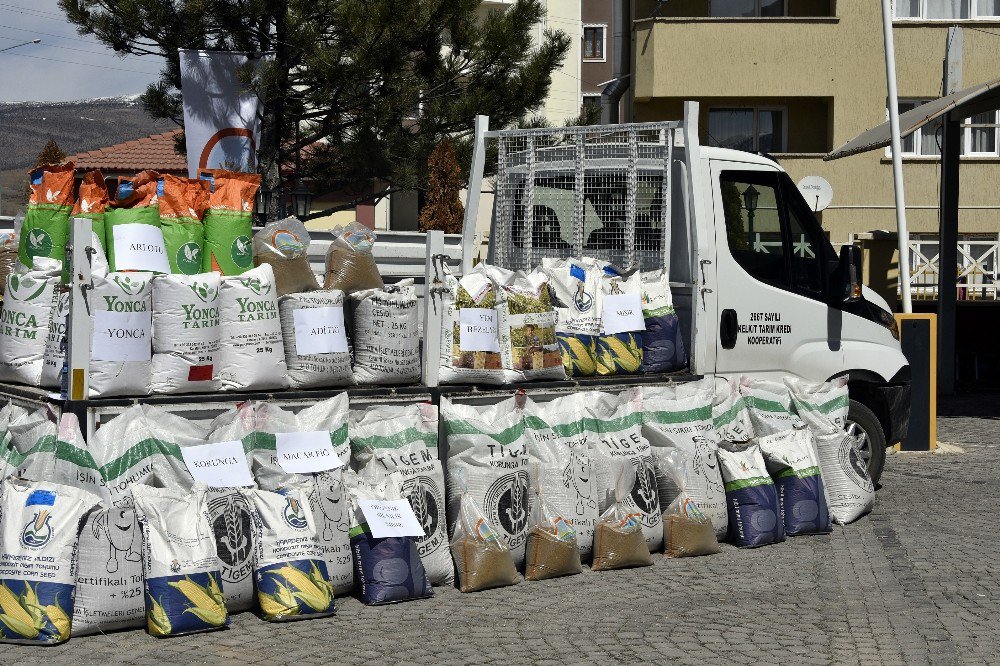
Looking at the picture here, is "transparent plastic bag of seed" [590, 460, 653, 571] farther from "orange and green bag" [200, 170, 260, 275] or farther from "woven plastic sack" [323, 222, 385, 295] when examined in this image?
"orange and green bag" [200, 170, 260, 275]

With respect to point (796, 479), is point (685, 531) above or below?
below

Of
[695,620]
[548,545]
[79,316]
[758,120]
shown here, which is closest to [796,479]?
[548,545]

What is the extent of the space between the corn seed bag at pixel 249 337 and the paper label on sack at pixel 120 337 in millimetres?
405

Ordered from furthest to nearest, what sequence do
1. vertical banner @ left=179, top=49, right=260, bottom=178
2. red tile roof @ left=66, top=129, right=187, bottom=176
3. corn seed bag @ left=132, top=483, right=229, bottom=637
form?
red tile roof @ left=66, top=129, right=187, bottom=176 → vertical banner @ left=179, top=49, right=260, bottom=178 → corn seed bag @ left=132, top=483, right=229, bottom=637

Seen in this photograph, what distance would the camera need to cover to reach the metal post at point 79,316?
18.8ft

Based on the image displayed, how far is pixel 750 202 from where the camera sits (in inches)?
332

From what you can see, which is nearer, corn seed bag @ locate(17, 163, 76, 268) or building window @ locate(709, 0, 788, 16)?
corn seed bag @ locate(17, 163, 76, 268)

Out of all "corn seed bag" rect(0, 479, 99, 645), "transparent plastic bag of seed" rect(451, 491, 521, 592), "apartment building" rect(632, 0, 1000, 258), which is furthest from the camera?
"apartment building" rect(632, 0, 1000, 258)

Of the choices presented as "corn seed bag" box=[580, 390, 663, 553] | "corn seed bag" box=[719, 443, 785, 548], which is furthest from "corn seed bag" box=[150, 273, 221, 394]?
"corn seed bag" box=[719, 443, 785, 548]

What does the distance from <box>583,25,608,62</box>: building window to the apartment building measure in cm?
3342

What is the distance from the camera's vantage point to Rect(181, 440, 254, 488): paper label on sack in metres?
5.81

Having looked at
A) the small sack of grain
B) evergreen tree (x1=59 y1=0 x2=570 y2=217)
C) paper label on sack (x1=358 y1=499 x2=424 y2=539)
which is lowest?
the small sack of grain

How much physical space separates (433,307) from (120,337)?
68.3 inches

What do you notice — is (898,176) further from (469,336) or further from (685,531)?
(469,336)
